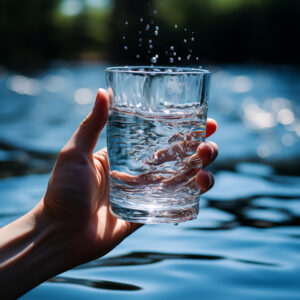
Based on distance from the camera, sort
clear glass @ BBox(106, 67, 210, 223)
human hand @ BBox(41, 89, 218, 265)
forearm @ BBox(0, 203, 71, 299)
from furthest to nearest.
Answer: human hand @ BBox(41, 89, 218, 265) → forearm @ BBox(0, 203, 71, 299) → clear glass @ BBox(106, 67, 210, 223)

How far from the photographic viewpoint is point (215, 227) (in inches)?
89.7

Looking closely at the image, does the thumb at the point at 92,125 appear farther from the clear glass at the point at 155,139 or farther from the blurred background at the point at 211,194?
the blurred background at the point at 211,194

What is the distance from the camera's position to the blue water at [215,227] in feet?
5.46

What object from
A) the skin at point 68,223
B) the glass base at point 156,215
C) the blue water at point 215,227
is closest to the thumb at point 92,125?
the skin at point 68,223

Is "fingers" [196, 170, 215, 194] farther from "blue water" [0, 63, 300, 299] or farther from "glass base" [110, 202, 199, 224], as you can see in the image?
"blue water" [0, 63, 300, 299]

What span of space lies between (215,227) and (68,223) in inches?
33.7

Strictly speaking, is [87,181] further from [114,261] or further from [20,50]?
[20,50]

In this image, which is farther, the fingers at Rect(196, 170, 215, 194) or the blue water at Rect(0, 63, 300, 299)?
the blue water at Rect(0, 63, 300, 299)

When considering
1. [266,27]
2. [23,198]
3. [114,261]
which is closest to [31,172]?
[23,198]

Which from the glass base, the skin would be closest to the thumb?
the skin

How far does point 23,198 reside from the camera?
2701 mm

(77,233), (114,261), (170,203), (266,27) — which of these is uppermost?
(266,27)

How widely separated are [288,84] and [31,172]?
25.0 ft

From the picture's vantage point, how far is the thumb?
1.48 m
